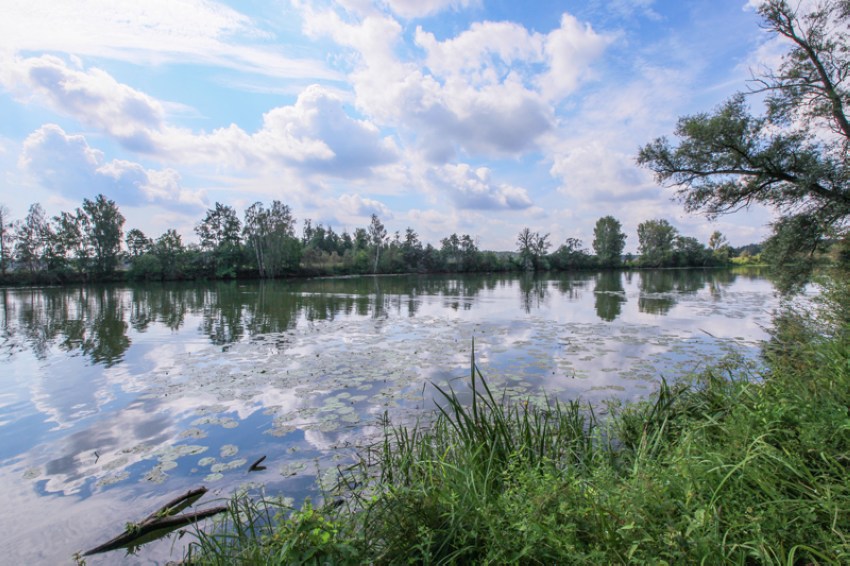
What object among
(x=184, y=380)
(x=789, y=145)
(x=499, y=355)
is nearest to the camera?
(x=184, y=380)

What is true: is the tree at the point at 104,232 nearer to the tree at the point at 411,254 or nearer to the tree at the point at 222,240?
the tree at the point at 222,240

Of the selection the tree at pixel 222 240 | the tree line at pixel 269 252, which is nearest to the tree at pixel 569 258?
the tree line at pixel 269 252

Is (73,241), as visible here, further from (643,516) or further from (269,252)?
(643,516)

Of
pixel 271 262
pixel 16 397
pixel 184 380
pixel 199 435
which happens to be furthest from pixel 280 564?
pixel 271 262

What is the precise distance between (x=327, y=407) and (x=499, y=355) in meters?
4.81

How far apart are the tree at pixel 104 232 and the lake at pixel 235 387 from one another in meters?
42.0

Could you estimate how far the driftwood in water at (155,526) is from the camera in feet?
11.3

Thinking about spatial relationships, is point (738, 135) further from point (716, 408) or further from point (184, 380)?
point (184, 380)

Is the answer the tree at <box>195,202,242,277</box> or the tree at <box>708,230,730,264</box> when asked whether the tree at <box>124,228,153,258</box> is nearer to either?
the tree at <box>195,202,242,277</box>

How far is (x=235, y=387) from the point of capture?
762cm

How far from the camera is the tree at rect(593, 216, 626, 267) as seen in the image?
88.2 metres

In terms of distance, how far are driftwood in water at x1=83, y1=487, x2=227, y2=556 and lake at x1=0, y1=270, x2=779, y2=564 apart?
5.4 inches

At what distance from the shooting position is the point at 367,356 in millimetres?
9859

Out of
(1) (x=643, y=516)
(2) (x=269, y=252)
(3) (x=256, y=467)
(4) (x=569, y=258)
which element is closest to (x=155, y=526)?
(3) (x=256, y=467)
